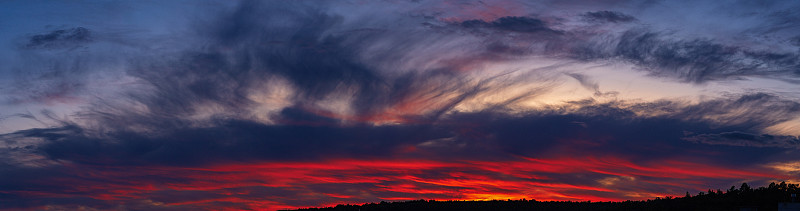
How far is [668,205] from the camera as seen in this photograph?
190 meters

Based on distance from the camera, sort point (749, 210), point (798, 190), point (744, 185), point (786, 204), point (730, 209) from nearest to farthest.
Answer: point (786, 204) < point (749, 210) < point (730, 209) < point (798, 190) < point (744, 185)

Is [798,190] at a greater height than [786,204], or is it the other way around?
[798,190]

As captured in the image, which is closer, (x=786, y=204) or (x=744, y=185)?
(x=786, y=204)

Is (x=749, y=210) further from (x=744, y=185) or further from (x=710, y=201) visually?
(x=744, y=185)

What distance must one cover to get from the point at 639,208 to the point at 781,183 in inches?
Result: 1434

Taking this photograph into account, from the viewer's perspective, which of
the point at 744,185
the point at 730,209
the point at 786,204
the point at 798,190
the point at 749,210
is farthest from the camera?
the point at 744,185

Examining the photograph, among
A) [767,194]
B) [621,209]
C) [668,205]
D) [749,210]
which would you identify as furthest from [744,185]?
[749,210]

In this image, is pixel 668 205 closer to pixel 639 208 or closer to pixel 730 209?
pixel 639 208

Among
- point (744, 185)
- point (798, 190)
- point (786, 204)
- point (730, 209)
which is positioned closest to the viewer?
point (786, 204)

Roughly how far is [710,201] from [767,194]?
1730 cm

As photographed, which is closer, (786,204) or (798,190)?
(786,204)

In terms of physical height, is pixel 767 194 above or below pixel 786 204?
above

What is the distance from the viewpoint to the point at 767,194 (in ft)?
591

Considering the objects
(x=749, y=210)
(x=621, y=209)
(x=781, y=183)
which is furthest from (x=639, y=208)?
(x=749, y=210)
